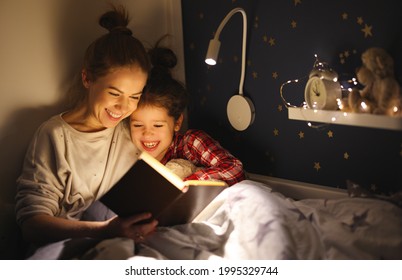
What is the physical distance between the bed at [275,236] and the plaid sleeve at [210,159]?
0.56 ft

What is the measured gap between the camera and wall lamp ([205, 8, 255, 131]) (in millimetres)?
1207

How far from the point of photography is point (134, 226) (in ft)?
3.28

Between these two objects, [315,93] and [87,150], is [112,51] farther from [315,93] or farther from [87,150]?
[315,93]

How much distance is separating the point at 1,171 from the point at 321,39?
905 mm

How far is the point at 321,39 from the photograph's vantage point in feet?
3.66

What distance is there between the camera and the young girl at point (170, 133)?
124cm

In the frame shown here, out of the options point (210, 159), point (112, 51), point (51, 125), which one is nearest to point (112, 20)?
point (112, 51)

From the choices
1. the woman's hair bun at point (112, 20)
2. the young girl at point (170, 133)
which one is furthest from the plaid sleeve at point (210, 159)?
the woman's hair bun at point (112, 20)

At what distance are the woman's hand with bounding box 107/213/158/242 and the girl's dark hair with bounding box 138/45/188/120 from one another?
14.5 inches

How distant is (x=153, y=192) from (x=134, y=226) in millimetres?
97

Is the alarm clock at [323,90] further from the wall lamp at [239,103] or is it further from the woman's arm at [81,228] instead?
the woman's arm at [81,228]

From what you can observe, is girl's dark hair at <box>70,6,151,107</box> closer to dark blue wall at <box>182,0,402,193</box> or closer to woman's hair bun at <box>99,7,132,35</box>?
woman's hair bun at <box>99,7,132,35</box>

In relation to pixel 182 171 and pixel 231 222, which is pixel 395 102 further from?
pixel 182 171

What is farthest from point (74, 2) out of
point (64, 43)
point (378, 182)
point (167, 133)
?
point (378, 182)
